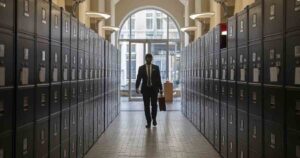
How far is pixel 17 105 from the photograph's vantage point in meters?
3.44

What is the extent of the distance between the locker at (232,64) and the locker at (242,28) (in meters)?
0.30

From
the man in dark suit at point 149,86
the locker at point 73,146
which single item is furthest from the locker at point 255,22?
the man in dark suit at point 149,86

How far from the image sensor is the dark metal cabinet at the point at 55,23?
15.1 ft

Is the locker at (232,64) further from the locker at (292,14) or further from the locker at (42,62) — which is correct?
the locker at (42,62)

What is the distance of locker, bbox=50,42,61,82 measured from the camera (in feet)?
15.1

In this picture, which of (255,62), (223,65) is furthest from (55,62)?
(223,65)

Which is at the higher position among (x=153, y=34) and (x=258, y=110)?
(x=153, y=34)

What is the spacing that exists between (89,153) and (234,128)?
8.17 ft

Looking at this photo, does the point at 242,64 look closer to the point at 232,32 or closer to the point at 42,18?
the point at 232,32

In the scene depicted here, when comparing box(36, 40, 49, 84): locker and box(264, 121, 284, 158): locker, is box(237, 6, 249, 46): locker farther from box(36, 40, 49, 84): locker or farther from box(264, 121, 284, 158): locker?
box(36, 40, 49, 84): locker

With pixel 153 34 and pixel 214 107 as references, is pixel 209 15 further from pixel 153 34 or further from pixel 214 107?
pixel 153 34

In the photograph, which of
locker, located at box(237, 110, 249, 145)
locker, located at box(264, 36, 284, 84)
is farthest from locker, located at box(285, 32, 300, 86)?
locker, located at box(237, 110, 249, 145)

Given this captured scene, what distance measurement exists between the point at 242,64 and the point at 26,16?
2358mm

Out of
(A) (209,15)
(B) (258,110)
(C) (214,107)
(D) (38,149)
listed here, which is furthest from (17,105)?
(A) (209,15)
